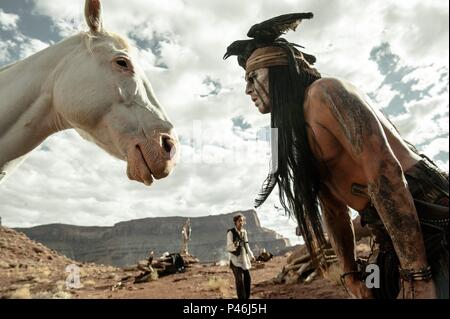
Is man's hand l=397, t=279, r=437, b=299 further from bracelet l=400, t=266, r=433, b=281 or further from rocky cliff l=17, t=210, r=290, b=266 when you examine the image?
rocky cliff l=17, t=210, r=290, b=266

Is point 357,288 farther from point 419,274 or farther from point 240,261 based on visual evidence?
point 240,261

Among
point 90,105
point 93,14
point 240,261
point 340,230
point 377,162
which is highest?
point 93,14

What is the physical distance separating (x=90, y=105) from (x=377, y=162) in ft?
6.53

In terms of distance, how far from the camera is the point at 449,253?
1438 mm

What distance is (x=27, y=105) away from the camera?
99.1 inches

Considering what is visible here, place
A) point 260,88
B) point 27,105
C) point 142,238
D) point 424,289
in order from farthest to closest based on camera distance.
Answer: point 142,238
point 27,105
point 260,88
point 424,289

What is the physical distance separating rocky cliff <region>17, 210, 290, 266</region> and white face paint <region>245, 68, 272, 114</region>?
91.8 m

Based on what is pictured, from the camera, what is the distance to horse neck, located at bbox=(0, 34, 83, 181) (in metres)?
2.41

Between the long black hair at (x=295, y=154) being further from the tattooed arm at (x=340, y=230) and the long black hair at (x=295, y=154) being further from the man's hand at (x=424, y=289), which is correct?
the man's hand at (x=424, y=289)

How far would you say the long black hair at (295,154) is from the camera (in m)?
1.79

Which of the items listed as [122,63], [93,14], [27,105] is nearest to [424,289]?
[122,63]

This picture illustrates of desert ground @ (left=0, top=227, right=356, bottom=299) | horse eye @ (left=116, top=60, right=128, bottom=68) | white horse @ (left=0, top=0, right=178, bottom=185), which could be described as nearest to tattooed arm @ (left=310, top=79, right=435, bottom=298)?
white horse @ (left=0, top=0, right=178, bottom=185)

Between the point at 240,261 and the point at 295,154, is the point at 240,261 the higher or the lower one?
the lower one

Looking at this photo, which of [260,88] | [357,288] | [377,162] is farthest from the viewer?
[260,88]
